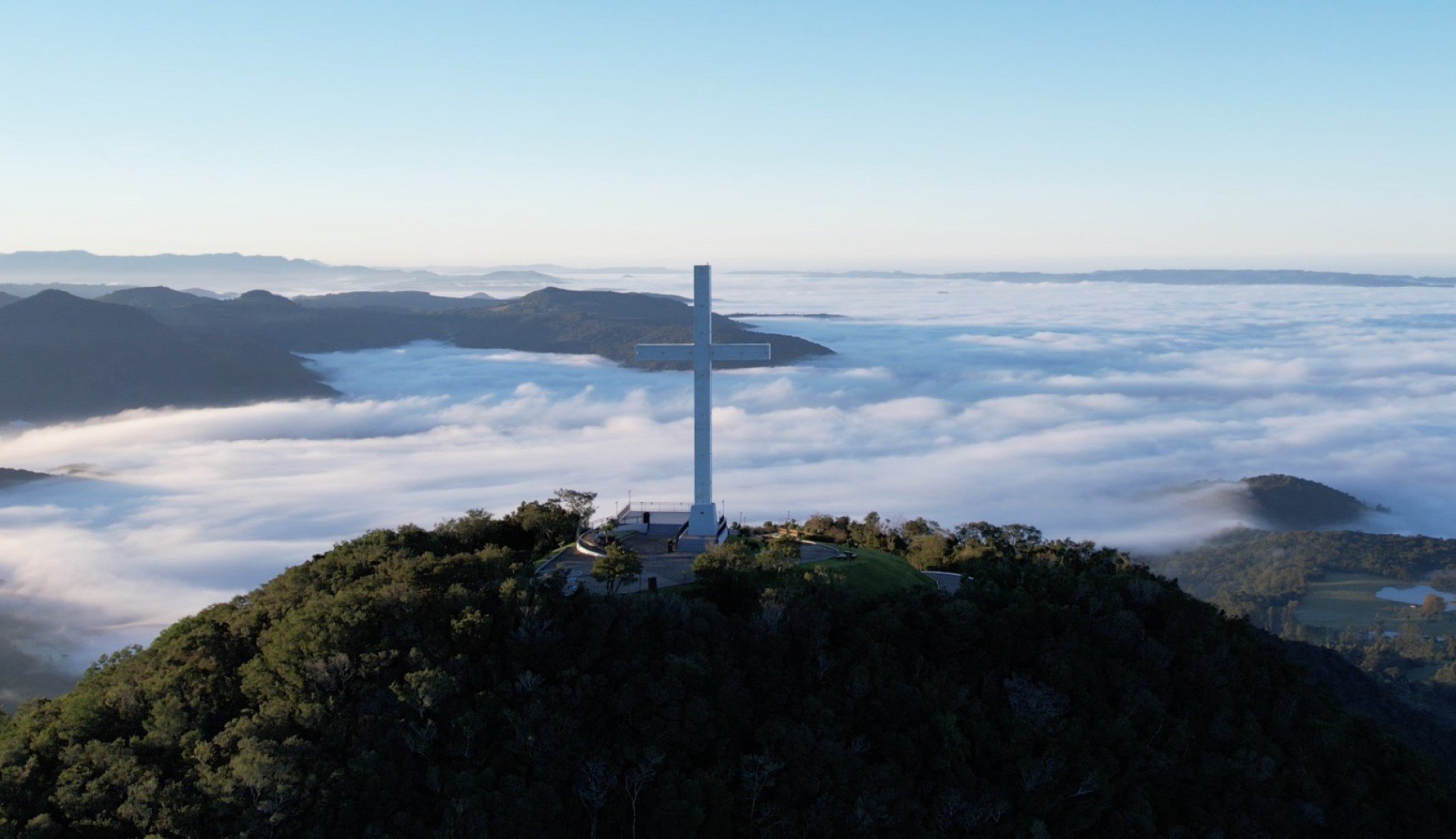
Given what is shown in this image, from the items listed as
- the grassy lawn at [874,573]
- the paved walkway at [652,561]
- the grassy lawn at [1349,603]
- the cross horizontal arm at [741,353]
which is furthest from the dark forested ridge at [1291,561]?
the cross horizontal arm at [741,353]

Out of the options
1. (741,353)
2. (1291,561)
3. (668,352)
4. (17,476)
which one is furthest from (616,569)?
(17,476)

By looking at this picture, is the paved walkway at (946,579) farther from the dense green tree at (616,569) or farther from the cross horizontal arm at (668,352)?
the cross horizontal arm at (668,352)

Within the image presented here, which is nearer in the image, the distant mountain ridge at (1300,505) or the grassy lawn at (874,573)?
the grassy lawn at (874,573)

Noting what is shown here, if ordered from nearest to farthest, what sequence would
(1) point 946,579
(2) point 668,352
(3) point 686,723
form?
(3) point 686,723 → (2) point 668,352 → (1) point 946,579

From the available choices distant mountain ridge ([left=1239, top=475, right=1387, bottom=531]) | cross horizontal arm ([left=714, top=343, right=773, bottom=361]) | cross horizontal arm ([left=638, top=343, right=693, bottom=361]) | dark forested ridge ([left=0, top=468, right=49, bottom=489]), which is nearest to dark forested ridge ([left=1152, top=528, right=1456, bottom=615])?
distant mountain ridge ([left=1239, top=475, right=1387, bottom=531])

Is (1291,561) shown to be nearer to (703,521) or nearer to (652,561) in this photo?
(703,521)

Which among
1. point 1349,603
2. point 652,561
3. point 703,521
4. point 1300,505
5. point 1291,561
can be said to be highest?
point 703,521

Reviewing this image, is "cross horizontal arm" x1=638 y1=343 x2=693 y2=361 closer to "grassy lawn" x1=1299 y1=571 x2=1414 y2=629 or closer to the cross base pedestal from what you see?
the cross base pedestal
